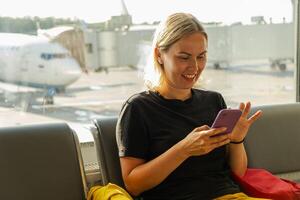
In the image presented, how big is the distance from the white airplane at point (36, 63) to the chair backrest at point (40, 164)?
752 millimetres

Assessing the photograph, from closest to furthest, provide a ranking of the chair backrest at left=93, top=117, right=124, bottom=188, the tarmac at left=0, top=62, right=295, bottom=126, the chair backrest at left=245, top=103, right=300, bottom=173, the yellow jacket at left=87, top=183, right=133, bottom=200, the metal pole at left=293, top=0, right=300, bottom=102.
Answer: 1. the yellow jacket at left=87, top=183, right=133, bottom=200
2. the chair backrest at left=93, top=117, right=124, bottom=188
3. the chair backrest at left=245, top=103, right=300, bottom=173
4. the tarmac at left=0, top=62, right=295, bottom=126
5. the metal pole at left=293, top=0, right=300, bottom=102

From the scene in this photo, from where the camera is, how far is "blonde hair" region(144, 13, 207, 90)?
1.54m

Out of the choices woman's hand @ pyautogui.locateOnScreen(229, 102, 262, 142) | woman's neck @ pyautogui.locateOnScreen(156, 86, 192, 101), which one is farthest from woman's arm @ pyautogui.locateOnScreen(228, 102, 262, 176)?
woman's neck @ pyautogui.locateOnScreen(156, 86, 192, 101)

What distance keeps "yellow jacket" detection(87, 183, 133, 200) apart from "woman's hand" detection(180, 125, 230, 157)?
30 centimetres

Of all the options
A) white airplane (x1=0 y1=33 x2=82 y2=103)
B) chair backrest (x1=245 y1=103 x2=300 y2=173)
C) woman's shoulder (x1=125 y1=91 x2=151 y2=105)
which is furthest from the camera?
white airplane (x1=0 y1=33 x2=82 y2=103)

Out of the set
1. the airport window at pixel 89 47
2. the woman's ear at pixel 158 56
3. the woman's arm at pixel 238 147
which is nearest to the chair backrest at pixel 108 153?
the woman's ear at pixel 158 56

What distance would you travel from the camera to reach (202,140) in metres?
1.39

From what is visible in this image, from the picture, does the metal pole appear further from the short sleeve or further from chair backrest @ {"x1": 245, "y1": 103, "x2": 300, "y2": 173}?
the short sleeve

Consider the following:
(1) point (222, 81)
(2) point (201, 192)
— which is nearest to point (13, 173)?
(2) point (201, 192)

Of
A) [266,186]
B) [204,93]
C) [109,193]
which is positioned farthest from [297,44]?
[109,193]

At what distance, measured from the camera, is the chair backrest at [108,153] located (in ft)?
5.70

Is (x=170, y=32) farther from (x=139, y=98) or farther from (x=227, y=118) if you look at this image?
(x=227, y=118)

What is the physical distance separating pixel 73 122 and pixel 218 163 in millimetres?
1097

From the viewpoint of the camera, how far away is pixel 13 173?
5.33 ft
